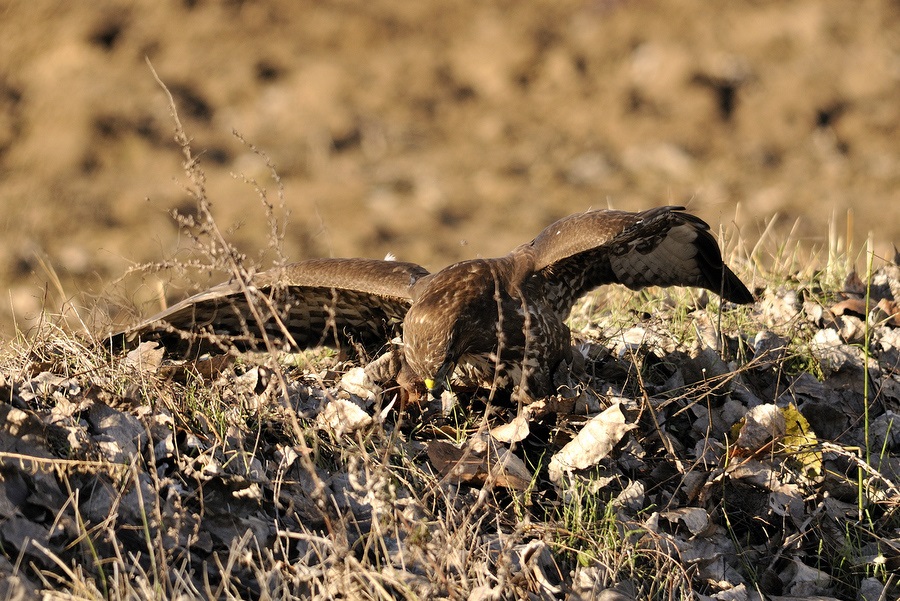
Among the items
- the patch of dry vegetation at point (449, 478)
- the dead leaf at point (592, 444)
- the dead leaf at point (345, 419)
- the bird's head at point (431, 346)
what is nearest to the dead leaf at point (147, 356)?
the patch of dry vegetation at point (449, 478)

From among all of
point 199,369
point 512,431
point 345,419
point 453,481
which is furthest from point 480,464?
point 199,369

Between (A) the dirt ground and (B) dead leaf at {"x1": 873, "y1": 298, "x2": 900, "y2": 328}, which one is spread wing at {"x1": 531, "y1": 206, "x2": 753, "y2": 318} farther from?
(A) the dirt ground

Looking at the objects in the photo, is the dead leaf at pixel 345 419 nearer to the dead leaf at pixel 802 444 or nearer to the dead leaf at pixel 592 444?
the dead leaf at pixel 592 444

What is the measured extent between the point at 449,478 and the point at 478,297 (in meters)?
1.02

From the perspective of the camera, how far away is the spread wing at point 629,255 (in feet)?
14.4

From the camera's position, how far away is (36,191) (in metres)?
13.0

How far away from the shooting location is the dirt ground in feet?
41.8

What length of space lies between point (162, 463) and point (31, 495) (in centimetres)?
47

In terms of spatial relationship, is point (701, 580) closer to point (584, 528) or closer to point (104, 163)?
point (584, 528)

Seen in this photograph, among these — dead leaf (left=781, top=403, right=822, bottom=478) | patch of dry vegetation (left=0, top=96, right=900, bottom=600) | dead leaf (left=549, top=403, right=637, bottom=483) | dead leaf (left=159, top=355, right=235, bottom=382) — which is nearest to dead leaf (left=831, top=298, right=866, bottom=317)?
patch of dry vegetation (left=0, top=96, right=900, bottom=600)

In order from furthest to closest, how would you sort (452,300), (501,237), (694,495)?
(501,237) < (452,300) < (694,495)

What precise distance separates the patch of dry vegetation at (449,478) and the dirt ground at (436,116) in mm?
7205

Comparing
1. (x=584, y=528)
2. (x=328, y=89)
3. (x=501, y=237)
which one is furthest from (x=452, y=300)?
(x=328, y=89)

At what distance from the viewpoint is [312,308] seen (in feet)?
15.8
